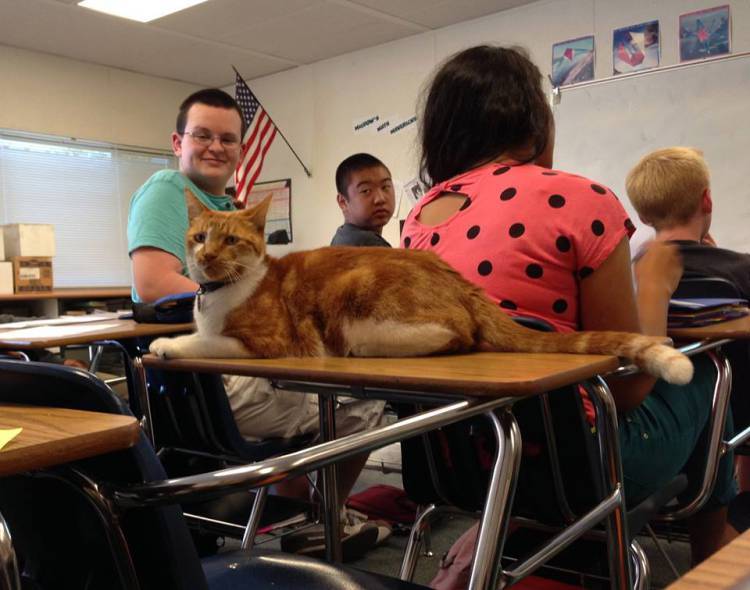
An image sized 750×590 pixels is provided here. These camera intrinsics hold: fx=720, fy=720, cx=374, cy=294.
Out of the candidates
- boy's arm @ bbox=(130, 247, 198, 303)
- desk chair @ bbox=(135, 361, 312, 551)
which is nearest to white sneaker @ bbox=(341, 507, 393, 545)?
desk chair @ bbox=(135, 361, 312, 551)

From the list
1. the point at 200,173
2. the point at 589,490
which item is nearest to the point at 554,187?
the point at 589,490

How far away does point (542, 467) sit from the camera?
1.15 metres

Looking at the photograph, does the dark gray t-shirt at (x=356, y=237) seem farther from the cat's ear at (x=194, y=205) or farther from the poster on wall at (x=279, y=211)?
the poster on wall at (x=279, y=211)

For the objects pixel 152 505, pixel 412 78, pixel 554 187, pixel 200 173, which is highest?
pixel 412 78

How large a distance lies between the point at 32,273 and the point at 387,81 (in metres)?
2.90

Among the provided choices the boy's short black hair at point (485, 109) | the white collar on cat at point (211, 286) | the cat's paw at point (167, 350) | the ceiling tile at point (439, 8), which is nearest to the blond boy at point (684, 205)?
the boy's short black hair at point (485, 109)

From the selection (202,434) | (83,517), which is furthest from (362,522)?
(83,517)

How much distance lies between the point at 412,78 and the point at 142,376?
417 cm

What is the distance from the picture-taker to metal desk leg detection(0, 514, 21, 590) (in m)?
0.49

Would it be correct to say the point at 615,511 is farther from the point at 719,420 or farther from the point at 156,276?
the point at 156,276

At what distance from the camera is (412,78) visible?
525 centimetres

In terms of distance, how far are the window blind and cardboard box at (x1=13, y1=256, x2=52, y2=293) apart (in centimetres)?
49

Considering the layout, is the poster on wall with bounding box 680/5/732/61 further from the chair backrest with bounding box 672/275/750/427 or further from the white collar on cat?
the white collar on cat

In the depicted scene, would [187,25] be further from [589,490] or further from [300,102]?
[589,490]
